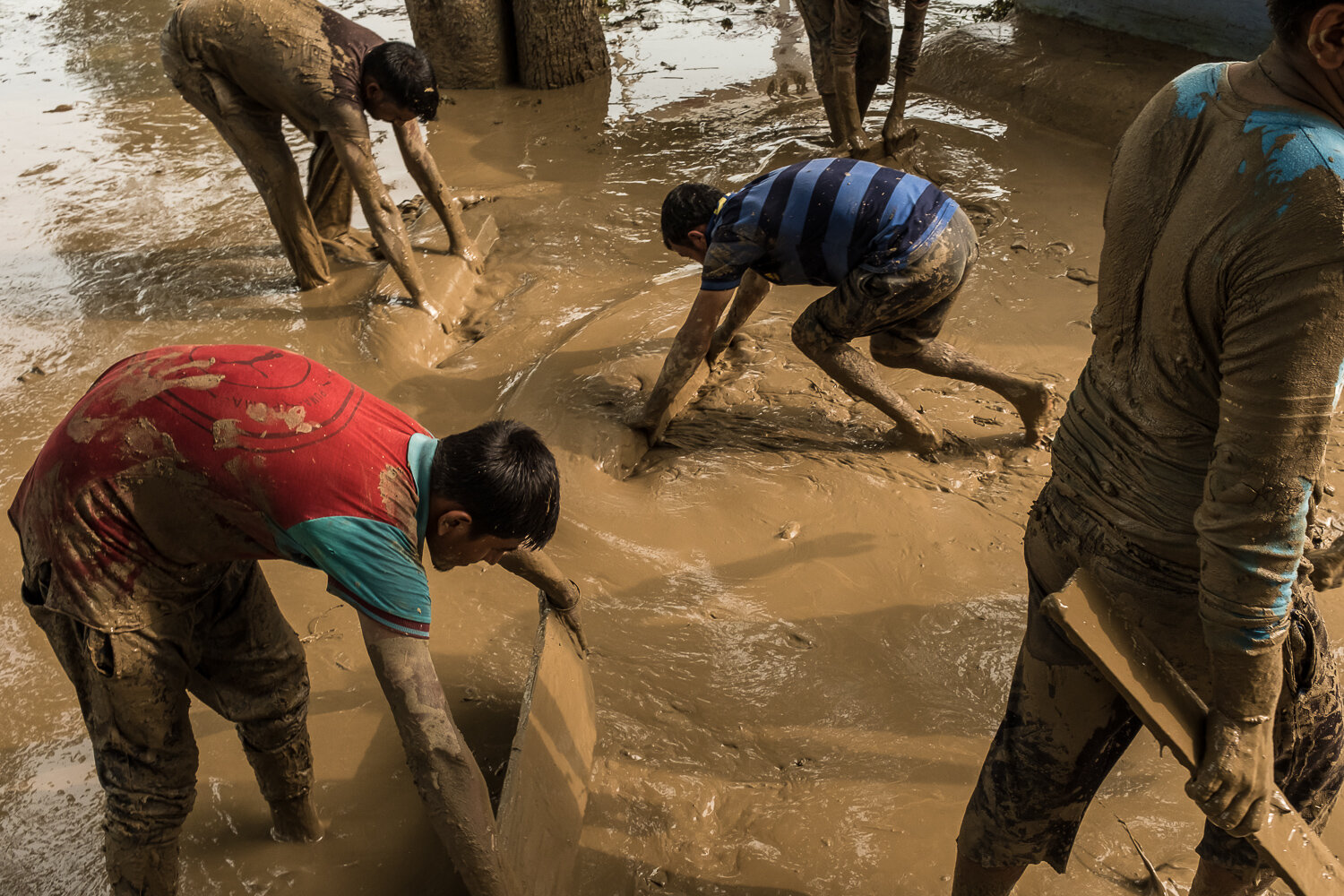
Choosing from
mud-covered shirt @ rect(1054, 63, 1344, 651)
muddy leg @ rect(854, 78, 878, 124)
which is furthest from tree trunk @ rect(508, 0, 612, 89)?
mud-covered shirt @ rect(1054, 63, 1344, 651)

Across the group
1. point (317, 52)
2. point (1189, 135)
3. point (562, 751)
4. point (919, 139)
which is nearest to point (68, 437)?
point (562, 751)

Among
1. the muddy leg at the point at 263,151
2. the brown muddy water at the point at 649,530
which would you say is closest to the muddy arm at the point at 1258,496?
the brown muddy water at the point at 649,530

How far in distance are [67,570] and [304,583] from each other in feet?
4.19

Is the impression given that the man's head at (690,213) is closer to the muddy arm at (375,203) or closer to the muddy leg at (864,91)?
the muddy arm at (375,203)

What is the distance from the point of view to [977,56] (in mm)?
6258

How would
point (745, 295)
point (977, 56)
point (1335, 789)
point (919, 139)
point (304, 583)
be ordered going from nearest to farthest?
A: point (1335, 789) → point (304, 583) → point (745, 295) → point (919, 139) → point (977, 56)

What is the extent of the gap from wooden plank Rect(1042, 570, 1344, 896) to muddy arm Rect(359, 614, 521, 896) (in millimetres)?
960

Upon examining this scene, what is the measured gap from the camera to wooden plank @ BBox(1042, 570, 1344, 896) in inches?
53.7

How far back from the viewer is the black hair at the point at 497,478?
1.58 meters

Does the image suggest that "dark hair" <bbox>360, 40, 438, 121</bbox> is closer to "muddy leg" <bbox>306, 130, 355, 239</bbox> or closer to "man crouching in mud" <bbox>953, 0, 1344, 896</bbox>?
"muddy leg" <bbox>306, 130, 355, 239</bbox>

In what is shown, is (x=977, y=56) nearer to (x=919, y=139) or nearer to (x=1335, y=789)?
(x=919, y=139)

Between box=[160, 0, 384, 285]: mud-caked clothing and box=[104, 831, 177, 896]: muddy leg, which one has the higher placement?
box=[160, 0, 384, 285]: mud-caked clothing

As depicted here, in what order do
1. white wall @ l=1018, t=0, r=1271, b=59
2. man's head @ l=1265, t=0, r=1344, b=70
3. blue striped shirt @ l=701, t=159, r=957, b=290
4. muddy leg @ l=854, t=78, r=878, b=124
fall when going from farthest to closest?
white wall @ l=1018, t=0, r=1271, b=59, muddy leg @ l=854, t=78, r=878, b=124, blue striped shirt @ l=701, t=159, r=957, b=290, man's head @ l=1265, t=0, r=1344, b=70

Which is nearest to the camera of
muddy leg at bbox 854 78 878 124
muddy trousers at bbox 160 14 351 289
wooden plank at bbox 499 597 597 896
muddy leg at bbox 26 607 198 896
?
muddy leg at bbox 26 607 198 896
